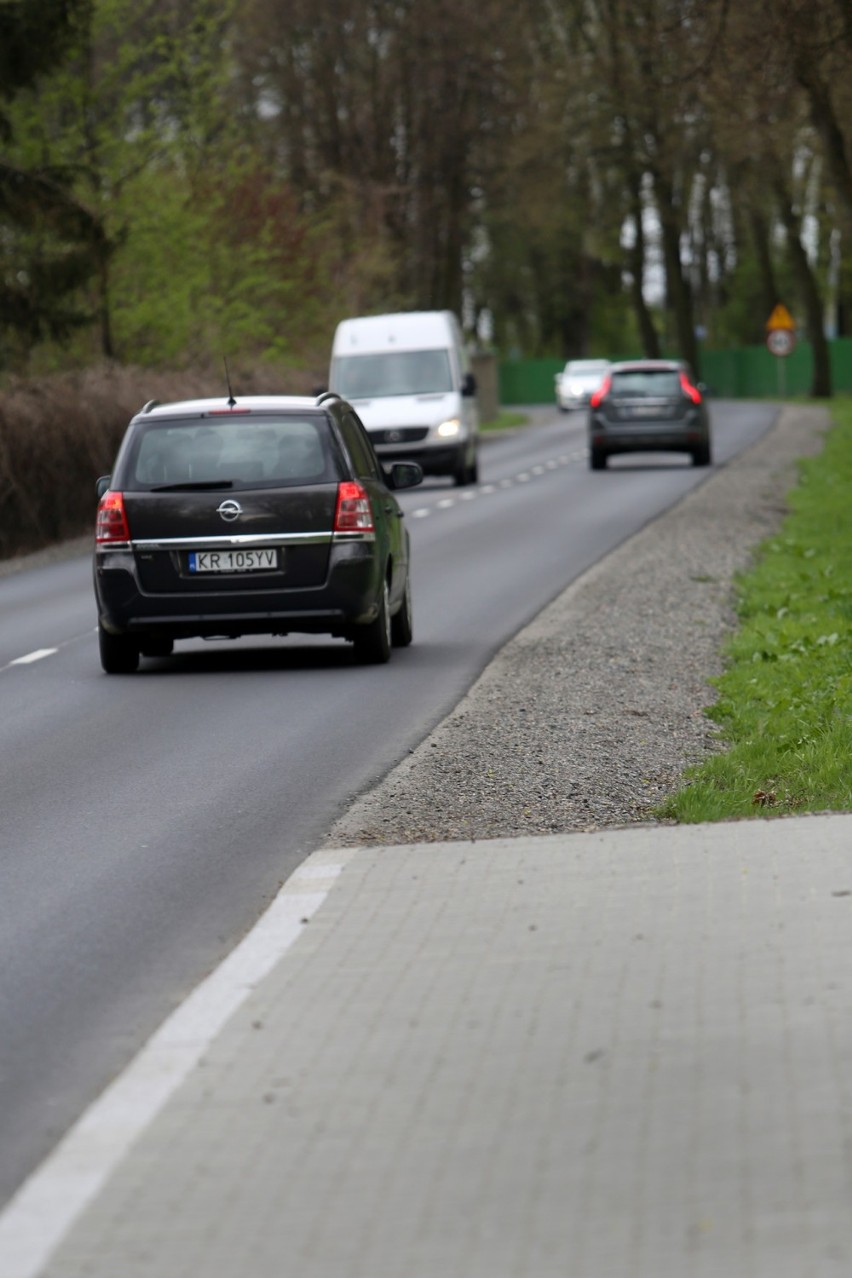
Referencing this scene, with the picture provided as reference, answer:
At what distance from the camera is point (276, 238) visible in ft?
169

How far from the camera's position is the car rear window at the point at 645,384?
131ft

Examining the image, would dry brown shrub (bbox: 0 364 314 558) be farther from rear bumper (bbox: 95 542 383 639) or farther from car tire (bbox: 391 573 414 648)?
rear bumper (bbox: 95 542 383 639)

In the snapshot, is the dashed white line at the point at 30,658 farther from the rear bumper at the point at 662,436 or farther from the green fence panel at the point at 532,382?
the green fence panel at the point at 532,382

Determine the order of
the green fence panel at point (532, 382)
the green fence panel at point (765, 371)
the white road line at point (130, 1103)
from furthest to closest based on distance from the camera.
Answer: the green fence panel at point (532, 382) → the green fence panel at point (765, 371) → the white road line at point (130, 1103)

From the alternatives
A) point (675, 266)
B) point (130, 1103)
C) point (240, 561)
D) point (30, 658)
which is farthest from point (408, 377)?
point (675, 266)

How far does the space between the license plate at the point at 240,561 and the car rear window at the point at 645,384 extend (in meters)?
25.9

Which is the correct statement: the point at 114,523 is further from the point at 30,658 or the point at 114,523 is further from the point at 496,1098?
the point at 496,1098

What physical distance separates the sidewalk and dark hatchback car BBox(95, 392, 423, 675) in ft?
23.2

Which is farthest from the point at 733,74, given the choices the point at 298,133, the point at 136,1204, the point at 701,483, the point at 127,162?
the point at 298,133

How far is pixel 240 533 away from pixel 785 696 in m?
4.02

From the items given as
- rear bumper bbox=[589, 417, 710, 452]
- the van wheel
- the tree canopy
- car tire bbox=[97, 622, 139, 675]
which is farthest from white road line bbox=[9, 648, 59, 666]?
rear bumper bbox=[589, 417, 710, 452]

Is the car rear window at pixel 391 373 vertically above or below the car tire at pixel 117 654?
below

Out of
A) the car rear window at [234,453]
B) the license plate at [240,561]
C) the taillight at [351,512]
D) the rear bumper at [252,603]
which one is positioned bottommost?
the rear bumper at [252,603]

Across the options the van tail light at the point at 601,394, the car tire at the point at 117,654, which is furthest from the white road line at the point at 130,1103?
the van tail light at the point at 601,394
